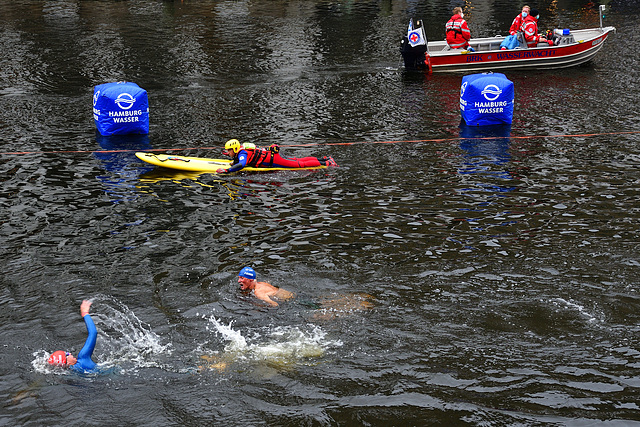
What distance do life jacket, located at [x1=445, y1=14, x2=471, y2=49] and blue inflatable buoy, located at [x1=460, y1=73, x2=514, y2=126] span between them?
719cm

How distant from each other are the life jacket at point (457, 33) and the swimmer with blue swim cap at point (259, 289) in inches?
741

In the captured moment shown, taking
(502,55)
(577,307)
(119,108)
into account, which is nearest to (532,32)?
(502,55)

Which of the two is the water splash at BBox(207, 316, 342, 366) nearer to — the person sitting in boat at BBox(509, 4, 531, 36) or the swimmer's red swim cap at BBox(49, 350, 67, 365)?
the swimmer's red swim cap at BBox(49, 350, 67, 365)

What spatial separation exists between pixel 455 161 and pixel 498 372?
29.9 feet

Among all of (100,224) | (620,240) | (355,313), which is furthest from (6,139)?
(620,240)

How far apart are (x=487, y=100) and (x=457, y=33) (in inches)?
316

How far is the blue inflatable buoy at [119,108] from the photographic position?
18969 mm

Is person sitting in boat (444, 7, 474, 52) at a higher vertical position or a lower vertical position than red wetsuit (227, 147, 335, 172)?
higher

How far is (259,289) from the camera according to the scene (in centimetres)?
1068

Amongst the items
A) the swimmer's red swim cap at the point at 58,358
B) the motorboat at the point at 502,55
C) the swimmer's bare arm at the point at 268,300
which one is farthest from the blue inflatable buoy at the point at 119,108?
the motorboat at the point at 502,55

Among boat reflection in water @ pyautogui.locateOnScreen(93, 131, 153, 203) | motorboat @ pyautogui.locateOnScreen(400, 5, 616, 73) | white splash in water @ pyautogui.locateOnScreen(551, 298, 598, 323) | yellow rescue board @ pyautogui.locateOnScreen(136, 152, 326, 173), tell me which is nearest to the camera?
white splash in water @ pyautogui.locateOnScreen(551, 298, 598, 323)

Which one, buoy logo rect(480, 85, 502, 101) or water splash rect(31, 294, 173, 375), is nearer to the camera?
water splash rect(31, 294, 173, 375)

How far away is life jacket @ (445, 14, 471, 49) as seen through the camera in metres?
26.2

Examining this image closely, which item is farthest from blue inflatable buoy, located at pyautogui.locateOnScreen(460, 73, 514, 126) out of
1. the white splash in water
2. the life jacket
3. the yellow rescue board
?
the white splash in water
